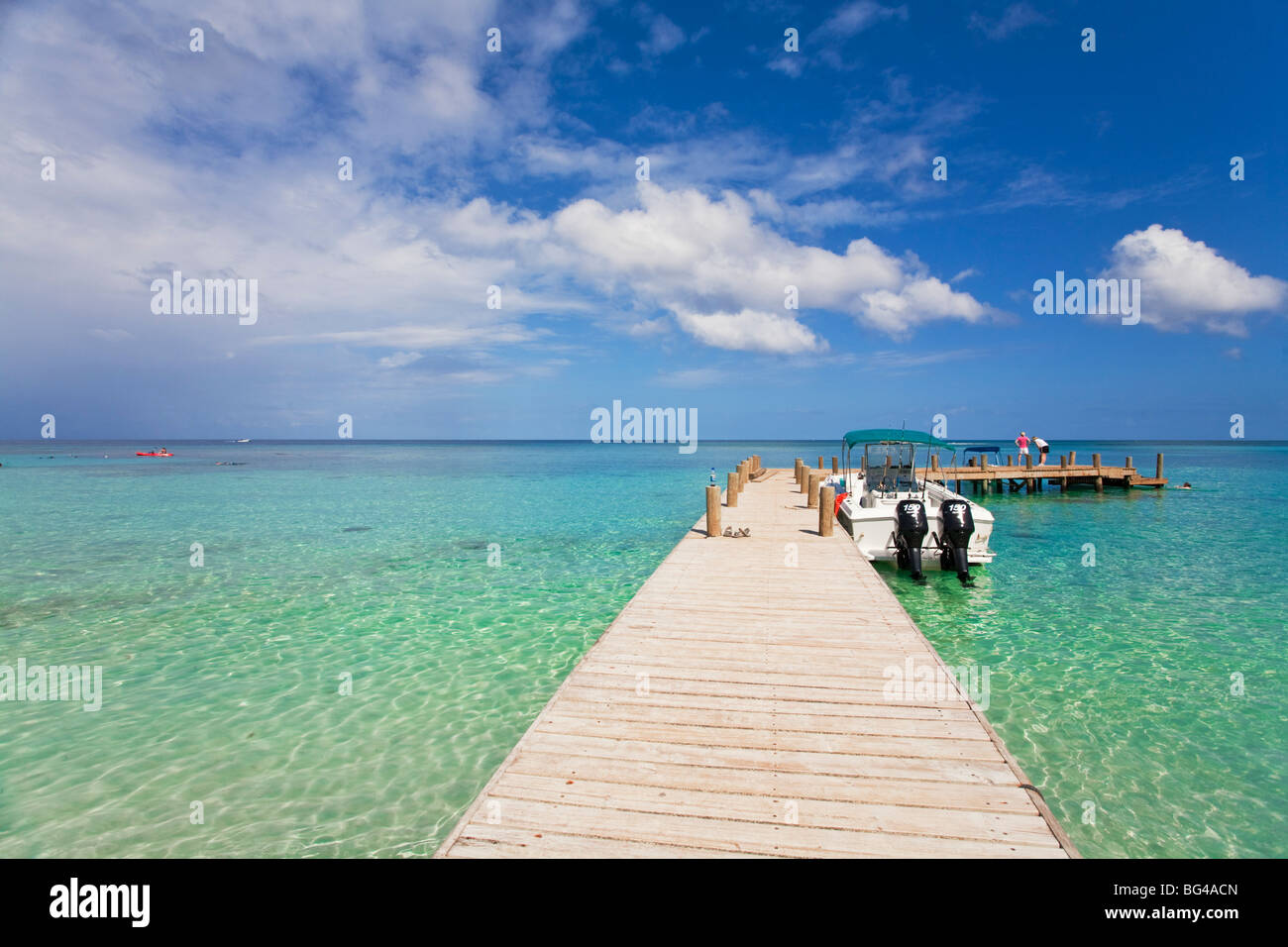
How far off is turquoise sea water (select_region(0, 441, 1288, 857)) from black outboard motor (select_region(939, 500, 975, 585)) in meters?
0.64

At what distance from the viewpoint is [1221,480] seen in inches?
1865

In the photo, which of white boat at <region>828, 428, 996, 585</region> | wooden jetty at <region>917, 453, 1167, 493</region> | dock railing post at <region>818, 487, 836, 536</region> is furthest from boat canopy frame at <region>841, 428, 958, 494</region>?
wooden jetty at <region>917, 453, 1167, 493</region>

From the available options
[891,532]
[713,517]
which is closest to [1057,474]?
[891,532]

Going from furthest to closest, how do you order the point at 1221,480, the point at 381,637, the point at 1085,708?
the point at 1221,480, the point at 381,637, the point at 1085,708

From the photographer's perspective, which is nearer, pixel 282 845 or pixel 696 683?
pixel 282 845

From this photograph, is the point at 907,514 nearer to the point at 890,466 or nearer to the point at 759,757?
the point at 890,466

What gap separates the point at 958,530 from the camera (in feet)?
47.6

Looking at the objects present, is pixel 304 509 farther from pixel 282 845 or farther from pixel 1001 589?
pixel 1001 589

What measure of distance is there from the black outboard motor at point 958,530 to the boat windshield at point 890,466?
92.1 inches

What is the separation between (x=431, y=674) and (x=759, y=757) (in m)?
6.22

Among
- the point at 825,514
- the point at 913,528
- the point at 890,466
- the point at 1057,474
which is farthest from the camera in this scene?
the point at 1057,474

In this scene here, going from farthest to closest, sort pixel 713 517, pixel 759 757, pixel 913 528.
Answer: pixel 713 517
pixel 913 528
pixel 759 757
